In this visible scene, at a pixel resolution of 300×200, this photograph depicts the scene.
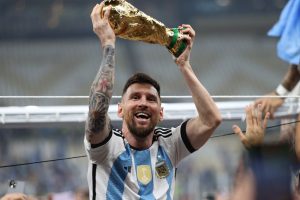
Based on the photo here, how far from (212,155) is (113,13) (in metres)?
1.20

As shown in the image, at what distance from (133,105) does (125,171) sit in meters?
0.21

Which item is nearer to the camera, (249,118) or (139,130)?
(139,130)

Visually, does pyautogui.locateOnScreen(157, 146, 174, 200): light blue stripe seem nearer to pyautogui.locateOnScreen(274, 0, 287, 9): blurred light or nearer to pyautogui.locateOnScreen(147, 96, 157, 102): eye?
pyautogui.locateOnScreen(147, 96, 157, 102): eye

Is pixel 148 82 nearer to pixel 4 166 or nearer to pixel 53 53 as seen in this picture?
pixel 4 166

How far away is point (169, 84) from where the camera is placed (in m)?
3.31

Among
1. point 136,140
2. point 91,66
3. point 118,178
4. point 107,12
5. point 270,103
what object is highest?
point 107,12

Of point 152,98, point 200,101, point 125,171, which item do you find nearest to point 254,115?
point 200,101

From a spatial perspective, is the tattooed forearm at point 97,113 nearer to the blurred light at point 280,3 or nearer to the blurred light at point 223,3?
the blurred light at point 223,3

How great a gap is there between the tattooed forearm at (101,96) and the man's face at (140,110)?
0.38ft

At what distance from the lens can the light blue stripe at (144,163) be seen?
202cm

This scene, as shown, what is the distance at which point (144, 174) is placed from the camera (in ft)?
6.74

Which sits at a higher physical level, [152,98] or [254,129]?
[152,98]

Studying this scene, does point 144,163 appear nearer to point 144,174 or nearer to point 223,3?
point 144,174

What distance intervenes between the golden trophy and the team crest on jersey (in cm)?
38
